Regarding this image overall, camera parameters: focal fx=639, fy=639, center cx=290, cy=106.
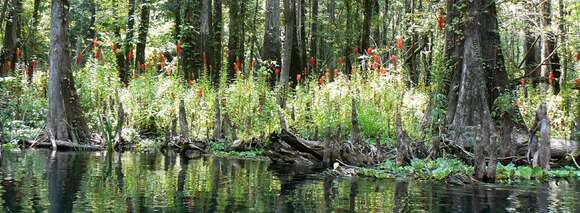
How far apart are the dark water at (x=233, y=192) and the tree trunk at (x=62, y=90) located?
329 cm

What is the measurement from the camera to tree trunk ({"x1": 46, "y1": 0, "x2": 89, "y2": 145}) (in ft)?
43.5

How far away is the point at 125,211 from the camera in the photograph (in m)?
5.68

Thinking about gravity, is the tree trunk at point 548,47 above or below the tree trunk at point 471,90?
above

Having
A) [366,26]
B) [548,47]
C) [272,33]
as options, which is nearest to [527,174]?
[272,33]

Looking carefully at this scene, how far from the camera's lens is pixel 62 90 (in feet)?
45.0

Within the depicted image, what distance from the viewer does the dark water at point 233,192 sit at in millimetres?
6133

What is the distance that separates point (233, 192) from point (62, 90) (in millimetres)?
7864

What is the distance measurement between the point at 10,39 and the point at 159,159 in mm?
14565

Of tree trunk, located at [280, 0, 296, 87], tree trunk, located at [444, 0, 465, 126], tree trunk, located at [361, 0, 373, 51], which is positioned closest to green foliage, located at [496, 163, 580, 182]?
tree trunk, located at [444, 0, 465, 126]

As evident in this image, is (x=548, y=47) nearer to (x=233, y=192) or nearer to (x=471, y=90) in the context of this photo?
(x=471, y=90)

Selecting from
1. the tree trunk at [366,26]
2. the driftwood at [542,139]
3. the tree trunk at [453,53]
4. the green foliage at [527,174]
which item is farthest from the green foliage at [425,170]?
the tree trunk at [366,26]

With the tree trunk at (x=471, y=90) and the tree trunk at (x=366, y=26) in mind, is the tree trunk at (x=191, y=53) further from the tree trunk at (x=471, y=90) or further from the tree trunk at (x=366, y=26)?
the tree trunk at (x=471, y=90)

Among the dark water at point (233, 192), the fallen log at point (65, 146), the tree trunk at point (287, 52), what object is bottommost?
the dark water at point (233, 192)

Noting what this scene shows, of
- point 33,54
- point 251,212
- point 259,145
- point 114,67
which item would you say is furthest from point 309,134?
point 33,54
